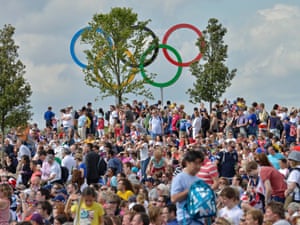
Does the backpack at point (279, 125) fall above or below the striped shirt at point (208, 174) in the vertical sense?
above

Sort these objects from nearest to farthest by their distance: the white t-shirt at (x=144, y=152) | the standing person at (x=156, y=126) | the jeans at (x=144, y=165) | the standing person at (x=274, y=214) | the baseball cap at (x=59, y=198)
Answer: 1. the standing person at (x=274, y=214)
2. the baseball cap at (x=59, y=198)
3. the jeans at (x=144, y=165)
4. the white t-shirt at (x=144, y=152)
5. the standing person at (x=156, y=126)

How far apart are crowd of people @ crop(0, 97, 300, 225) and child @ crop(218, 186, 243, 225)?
0.02m

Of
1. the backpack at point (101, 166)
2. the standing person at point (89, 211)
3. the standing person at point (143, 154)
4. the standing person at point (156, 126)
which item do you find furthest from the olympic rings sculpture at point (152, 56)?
the standing person at point (89, 211)

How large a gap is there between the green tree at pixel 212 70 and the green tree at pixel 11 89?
12.8 meters

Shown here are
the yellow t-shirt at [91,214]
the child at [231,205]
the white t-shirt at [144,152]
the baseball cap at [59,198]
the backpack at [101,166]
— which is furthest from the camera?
the white t-shirt at [144,152]

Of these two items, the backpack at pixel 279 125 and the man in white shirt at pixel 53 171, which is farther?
the backpack at pixel 279 125

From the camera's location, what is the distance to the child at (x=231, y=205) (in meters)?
12.5

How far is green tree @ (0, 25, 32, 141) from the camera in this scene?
3628 cm

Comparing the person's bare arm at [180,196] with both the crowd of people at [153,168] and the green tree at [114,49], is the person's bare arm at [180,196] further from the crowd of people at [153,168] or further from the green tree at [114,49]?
the green tree at [114,49]

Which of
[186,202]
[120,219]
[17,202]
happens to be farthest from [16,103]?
[186,202]

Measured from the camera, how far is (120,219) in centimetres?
1337

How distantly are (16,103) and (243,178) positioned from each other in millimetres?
20596

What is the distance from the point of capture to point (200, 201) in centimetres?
985

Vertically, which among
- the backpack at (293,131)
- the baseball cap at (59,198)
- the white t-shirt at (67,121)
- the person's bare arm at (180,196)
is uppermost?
the white t-shirt at (67,121)
